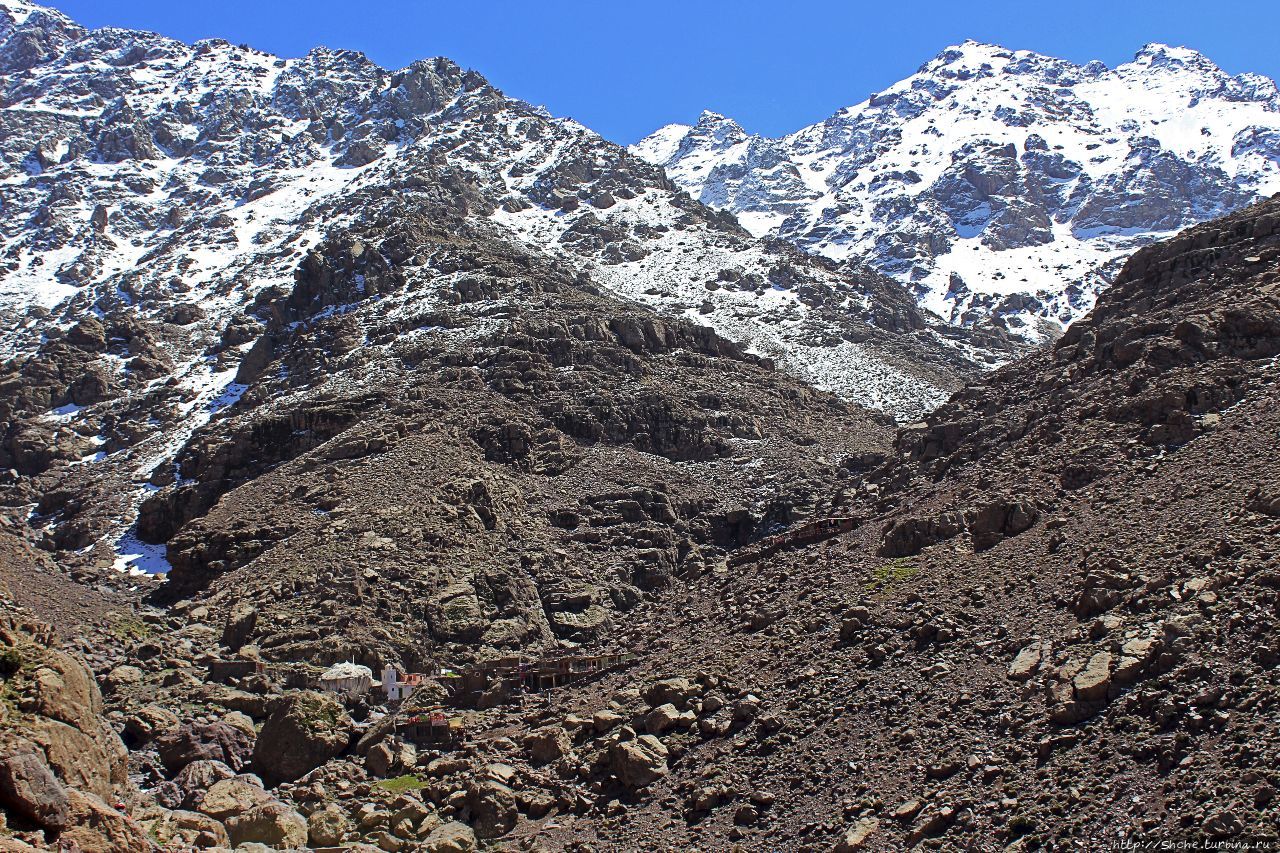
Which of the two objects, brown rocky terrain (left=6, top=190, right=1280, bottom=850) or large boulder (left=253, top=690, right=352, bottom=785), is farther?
large boulder (left=253, top=690, right=352, bottom=785)

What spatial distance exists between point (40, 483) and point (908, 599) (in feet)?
260

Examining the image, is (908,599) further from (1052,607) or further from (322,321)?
(322,321)

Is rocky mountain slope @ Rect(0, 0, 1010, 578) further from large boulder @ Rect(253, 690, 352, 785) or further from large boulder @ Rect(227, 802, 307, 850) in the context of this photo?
large boulder @ Rect(227, 802, 307, 850)

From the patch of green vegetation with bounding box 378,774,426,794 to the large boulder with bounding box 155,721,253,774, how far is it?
17.1 ft

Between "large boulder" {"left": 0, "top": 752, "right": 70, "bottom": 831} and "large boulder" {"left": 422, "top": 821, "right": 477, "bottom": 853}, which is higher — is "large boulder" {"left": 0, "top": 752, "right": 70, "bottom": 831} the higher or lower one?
the higher one

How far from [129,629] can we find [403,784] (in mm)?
19647

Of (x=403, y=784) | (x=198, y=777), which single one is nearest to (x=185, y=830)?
(x=198, y=777)

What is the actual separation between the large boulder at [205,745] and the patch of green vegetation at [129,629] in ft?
36.5

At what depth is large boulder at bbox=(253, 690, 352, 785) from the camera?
41031 mm

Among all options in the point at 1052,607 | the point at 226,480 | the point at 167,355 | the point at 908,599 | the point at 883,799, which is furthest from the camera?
the point at 167,355

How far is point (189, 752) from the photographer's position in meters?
40.2

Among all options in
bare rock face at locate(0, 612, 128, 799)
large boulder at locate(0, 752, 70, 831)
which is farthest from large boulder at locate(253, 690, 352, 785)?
large boulder at locate(0, 752, 70, 831)

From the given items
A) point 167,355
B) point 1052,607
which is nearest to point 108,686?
point 1052,607

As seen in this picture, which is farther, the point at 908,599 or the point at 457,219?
the point at 457,219
